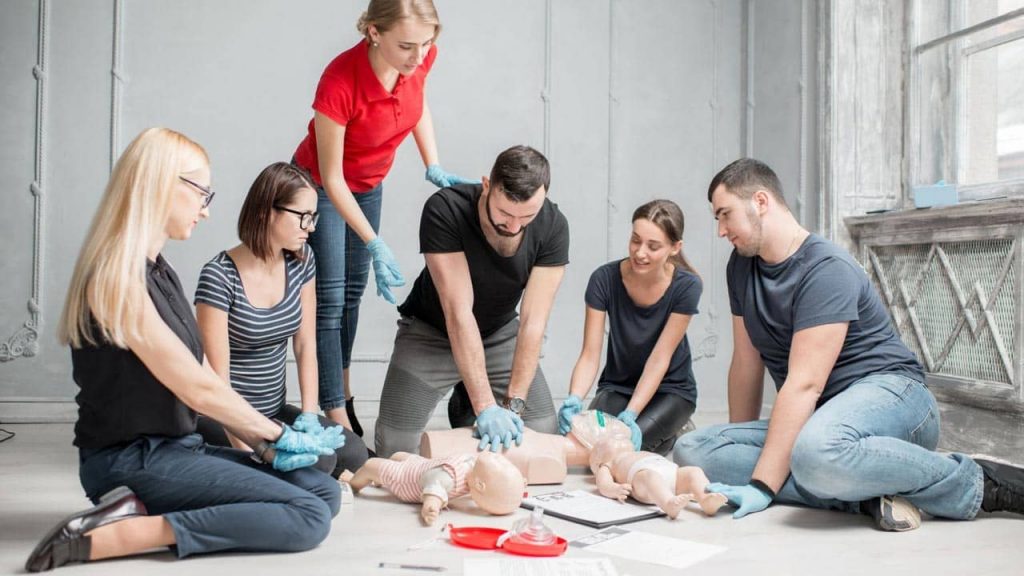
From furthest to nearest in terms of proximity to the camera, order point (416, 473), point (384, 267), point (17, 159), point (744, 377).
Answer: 1. point (17, 159)
2. point (384, 267)
3. point (744, 377)
4. point (416, 473)

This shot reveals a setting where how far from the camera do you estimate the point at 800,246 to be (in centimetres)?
234

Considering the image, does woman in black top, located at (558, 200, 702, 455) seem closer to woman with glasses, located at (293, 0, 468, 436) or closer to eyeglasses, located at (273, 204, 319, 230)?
woman with glasses, located at (293, 0, 468, 436)

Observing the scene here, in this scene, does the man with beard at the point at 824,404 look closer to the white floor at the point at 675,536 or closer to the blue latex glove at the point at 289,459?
the white floor at the point at 675,536

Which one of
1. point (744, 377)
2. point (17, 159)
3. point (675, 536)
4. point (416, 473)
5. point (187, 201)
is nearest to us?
point (187, 201)

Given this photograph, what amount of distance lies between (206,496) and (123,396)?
10.4 inches

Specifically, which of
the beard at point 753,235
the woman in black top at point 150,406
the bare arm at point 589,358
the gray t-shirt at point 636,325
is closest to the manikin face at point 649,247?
the gray t-shirt at point 636,325

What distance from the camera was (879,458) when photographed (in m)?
2.04

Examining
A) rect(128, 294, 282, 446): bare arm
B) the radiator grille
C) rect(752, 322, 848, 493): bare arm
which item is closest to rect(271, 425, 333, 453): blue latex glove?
rect(128, 294, 282, 446): bare arm

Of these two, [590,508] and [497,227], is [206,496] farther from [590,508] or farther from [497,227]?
[497,227]

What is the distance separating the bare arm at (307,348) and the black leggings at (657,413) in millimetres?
1042

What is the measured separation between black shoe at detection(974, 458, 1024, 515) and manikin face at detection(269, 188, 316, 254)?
1.88m

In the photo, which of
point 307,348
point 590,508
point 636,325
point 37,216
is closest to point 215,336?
point 307,348

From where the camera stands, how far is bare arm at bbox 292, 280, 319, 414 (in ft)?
8.09

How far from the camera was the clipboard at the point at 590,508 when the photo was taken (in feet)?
7.01
